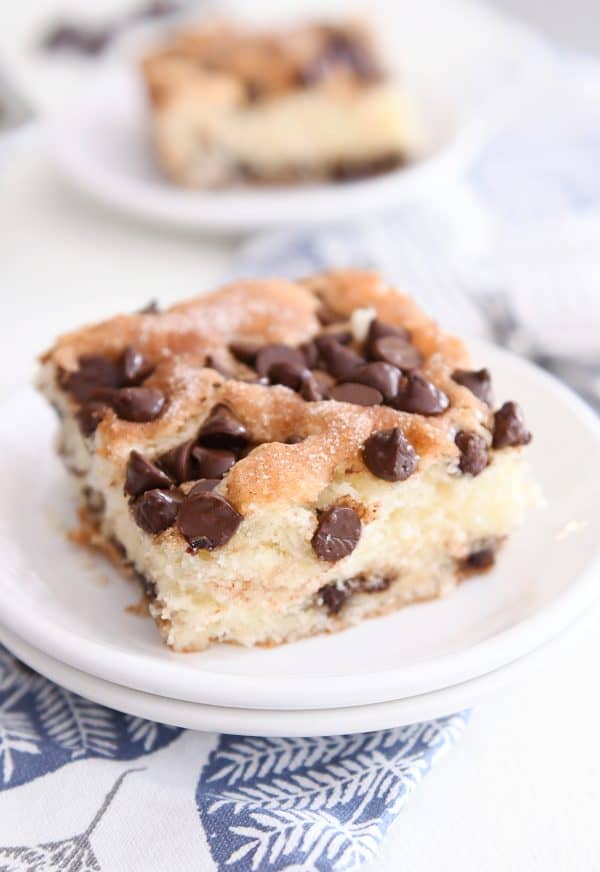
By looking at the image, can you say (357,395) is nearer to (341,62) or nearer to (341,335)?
(341,335)

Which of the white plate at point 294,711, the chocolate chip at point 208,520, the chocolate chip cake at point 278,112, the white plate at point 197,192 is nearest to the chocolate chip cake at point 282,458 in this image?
the chocolate chip at point 208,520

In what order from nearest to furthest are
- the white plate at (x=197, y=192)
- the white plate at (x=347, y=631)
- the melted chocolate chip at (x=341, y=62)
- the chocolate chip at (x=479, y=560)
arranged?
the white plate at (x=347, y=631), the chocolate chip at (x=479, y=560), the white plate at (x=197, y=192), the melted chocolate chip at (x=341, y=62)

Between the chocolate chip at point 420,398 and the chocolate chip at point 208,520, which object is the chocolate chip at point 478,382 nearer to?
the chocolate chip at point 420,398

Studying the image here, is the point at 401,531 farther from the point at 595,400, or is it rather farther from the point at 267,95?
the point at 267,95

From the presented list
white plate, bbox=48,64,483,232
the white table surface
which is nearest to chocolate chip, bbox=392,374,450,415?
the white table surface

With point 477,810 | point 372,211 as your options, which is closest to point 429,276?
point 372,211
